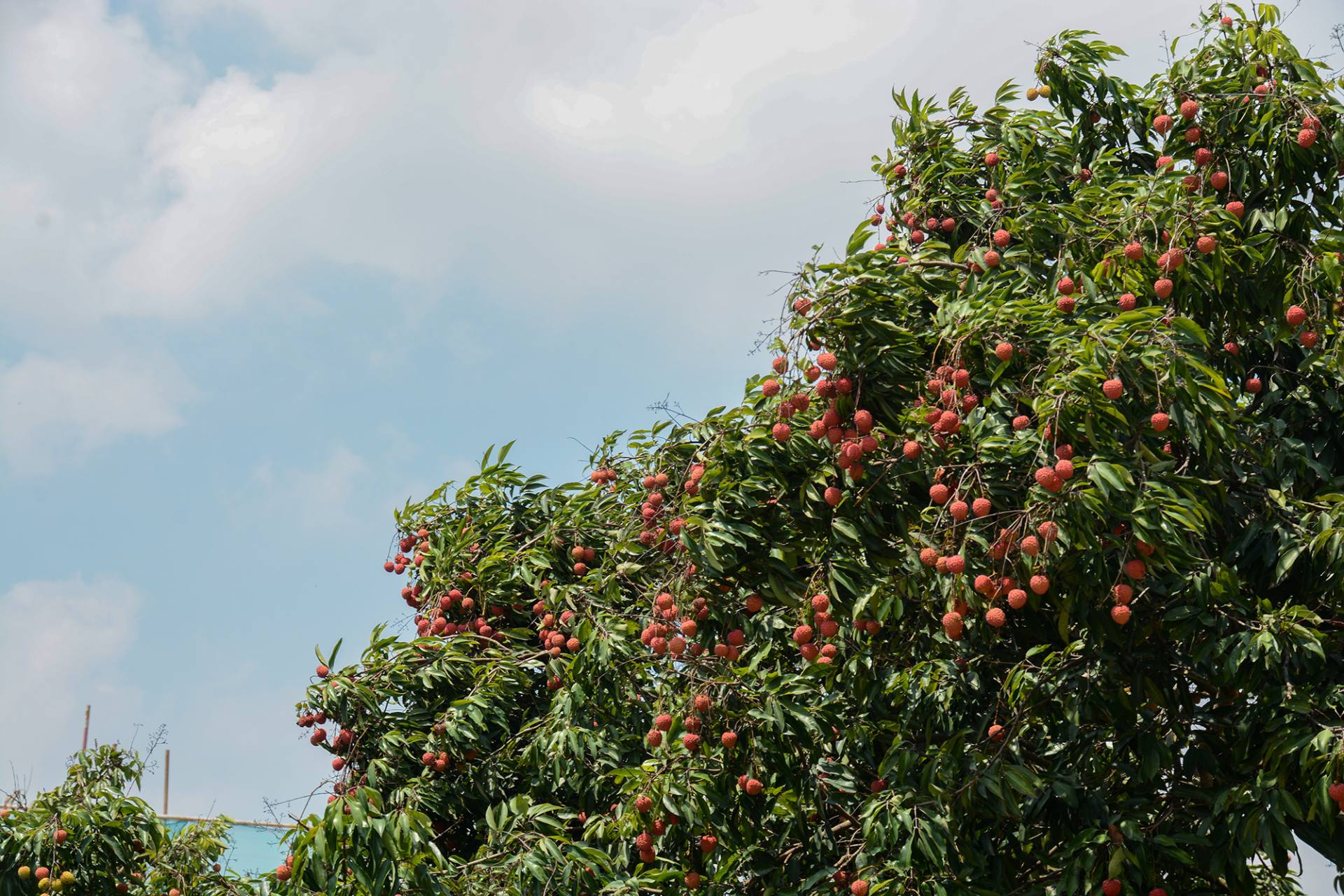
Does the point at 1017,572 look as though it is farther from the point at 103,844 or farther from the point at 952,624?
the point at 103,844

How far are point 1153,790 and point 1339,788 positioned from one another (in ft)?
2.96

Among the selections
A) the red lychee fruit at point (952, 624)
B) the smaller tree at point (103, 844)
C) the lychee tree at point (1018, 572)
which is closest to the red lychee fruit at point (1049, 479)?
the lychee tree at point (1018, 572)

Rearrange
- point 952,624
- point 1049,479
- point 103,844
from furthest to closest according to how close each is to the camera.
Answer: point 103,844, point 952,624, point 1049,479

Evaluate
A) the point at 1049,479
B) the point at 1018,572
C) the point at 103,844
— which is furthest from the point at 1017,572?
the point at 103,844

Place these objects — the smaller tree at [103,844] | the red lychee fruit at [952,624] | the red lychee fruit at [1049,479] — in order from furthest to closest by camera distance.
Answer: the smaller tree at [103,844]
the red lychee fruit at [952,624]
the red lychee fruit at [1049,479]

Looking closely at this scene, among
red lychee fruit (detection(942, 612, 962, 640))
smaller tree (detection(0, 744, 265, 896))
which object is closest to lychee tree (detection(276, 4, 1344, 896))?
red lychee fruit (detection(942, 612, 962, 640))

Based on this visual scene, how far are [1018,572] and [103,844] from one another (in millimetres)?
5070

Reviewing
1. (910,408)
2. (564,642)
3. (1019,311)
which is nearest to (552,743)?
(564,642)

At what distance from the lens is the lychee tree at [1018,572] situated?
3.89m

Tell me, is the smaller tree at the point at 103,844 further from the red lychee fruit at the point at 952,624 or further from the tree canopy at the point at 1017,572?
the red lychee fruit at the point at 952,624

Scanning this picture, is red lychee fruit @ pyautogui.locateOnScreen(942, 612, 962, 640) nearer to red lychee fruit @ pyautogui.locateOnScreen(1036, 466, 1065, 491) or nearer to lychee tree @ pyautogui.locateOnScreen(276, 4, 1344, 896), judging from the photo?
lychee tree @ pyautogui.locateOnScreen(276, 4, 1344, 896)

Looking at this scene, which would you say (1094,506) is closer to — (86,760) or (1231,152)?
(1231,152)

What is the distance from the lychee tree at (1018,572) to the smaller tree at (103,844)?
4.45 ft

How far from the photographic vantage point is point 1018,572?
3814 mm
